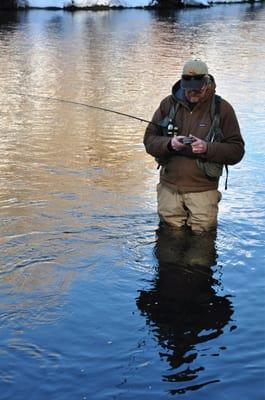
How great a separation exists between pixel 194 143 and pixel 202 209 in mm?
792

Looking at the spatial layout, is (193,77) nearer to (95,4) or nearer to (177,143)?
(177,143)

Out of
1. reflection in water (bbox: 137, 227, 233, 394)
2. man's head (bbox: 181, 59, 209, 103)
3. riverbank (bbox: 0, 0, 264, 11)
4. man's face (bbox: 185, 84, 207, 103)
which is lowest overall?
reflection in water (bbox: 137, 227, 233, 394)

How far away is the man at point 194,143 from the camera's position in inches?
229

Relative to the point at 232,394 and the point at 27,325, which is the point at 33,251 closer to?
the point at 27,325

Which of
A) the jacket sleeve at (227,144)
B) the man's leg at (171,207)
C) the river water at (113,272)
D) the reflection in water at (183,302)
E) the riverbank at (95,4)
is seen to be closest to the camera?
the river water at (113,272)

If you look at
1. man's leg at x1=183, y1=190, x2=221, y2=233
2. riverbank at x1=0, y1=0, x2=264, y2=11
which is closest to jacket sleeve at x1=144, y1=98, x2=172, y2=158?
man's leg at x1=183, y1=190, x2=221, y2=233

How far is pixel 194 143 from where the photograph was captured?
19.0 feet

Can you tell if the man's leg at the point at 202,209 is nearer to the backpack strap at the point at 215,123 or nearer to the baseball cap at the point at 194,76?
the backpack strap at the point at 215,123

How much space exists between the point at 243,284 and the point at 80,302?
1441mm

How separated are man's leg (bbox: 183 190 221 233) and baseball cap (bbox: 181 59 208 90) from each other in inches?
40.8

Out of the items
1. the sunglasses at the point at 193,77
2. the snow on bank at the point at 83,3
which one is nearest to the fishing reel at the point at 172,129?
the sunglasses at the point at 193,77

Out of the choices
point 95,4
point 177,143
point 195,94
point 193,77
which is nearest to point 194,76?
point 193,77

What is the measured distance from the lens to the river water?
14.6 feet

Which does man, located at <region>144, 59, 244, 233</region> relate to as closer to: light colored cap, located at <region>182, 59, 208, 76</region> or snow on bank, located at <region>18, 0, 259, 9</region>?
light colored cap, located at <region>182, 59, 208, 76</region>
